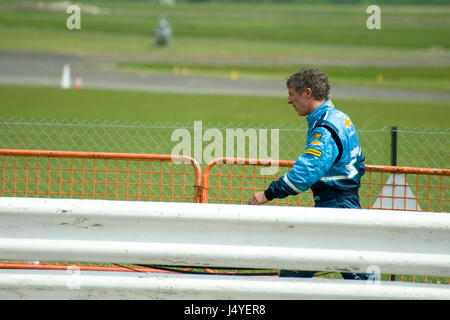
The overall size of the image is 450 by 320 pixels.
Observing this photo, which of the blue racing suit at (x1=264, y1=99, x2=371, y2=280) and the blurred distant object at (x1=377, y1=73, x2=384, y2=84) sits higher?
the blurred distant object at (x1=377, y1=73, x2=384, y2=84)

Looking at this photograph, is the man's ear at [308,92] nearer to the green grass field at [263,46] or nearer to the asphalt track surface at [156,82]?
the asphalt track surface at [156,82]

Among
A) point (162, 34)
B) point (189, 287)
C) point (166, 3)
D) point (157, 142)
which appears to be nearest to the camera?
point (189, 287)

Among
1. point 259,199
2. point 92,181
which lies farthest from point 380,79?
point 259,199

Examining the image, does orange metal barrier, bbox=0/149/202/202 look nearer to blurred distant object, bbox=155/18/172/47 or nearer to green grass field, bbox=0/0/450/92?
green grass field, bbox=0/0/450/92

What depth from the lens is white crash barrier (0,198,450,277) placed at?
137 inches

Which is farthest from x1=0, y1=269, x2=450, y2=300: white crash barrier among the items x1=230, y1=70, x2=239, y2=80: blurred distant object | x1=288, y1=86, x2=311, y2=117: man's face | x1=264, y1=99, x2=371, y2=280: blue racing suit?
x1=230, y1=70, x2=239, y2=80: blurred distant object

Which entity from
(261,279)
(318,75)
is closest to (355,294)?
(261,279)

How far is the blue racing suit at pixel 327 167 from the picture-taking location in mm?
3773

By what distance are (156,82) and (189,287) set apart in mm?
23096

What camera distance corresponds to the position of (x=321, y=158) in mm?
3777

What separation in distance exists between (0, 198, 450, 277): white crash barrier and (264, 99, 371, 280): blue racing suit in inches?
10.6

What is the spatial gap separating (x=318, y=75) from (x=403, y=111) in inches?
621

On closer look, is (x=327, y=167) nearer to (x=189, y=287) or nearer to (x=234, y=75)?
(x=189, y=287)
